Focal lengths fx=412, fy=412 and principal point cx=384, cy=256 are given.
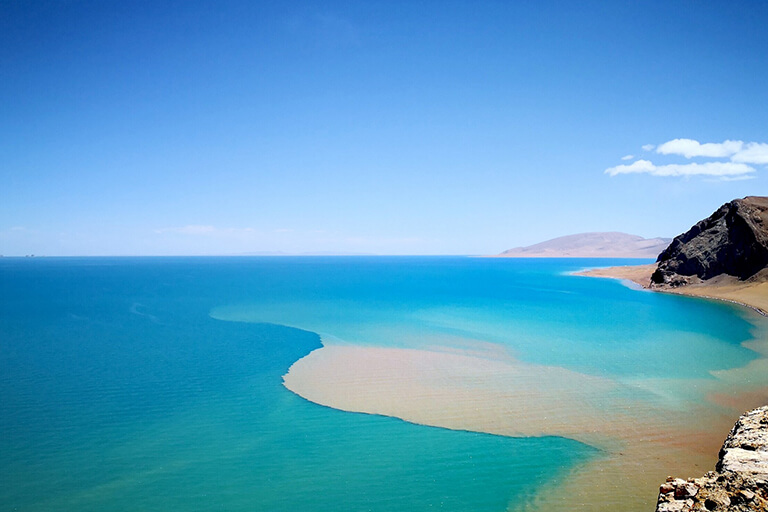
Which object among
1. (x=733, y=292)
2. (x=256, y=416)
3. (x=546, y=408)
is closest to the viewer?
(x=256, y=416)

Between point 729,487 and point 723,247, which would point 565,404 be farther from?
point 723,247

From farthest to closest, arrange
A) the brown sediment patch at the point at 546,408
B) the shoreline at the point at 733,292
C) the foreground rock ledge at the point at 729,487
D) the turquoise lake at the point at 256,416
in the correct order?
the shoreline at the point at 733,292 < the brown sediment patch at the point at 546,408 < the turquoise lake at the point at 256,416 < the foreground rock ledge at the point at 729,487

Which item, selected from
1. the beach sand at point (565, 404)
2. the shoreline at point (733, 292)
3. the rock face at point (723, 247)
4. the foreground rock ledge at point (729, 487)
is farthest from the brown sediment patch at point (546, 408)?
the rock face at point (723, 247)

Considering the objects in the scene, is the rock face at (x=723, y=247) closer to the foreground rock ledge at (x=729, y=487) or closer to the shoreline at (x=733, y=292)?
the shoreline at (x=733, y=292)

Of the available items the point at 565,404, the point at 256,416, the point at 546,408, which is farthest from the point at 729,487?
the point at 256,416

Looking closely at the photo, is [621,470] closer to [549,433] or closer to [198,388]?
[549,433]

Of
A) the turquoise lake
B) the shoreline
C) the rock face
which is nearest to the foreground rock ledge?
the turquoise lake

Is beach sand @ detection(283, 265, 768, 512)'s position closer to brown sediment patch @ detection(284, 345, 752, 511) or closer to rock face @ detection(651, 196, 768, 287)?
brown sediment patch @ detection(284, 345, 752, 511)

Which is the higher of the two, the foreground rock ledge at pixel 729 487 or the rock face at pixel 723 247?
the rock face at pixel 723 247
